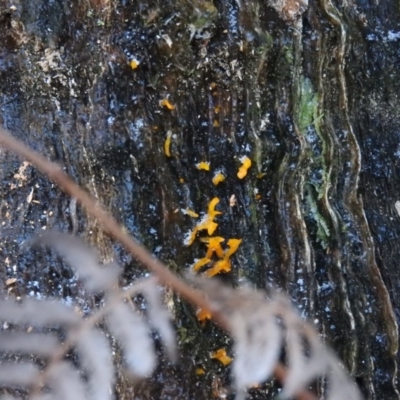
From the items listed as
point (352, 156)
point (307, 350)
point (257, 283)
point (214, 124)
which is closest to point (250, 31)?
point (214, 124)

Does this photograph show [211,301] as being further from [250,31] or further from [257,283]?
[250,31]

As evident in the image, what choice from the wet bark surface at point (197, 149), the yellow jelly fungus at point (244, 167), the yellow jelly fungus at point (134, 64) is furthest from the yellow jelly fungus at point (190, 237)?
the yellow jelly fungus at point (134, 64)

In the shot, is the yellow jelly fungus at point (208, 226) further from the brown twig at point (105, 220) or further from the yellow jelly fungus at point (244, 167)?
the brown twig at point (105, 220)

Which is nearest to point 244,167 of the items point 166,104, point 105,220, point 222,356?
point 166,104

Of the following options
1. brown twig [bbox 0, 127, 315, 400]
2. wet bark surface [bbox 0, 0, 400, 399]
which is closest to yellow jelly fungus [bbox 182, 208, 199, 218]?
wet bark surface [bbox 0, 0, 400, 399]

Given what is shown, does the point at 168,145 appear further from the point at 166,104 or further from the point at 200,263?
the point at 200,263

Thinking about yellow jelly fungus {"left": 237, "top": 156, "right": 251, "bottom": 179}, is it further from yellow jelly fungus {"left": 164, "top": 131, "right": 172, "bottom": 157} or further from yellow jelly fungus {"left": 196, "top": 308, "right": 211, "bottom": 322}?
yellow jelly fungus {"left": 196, "top": 308, "right": 211, "bottom": 322}
